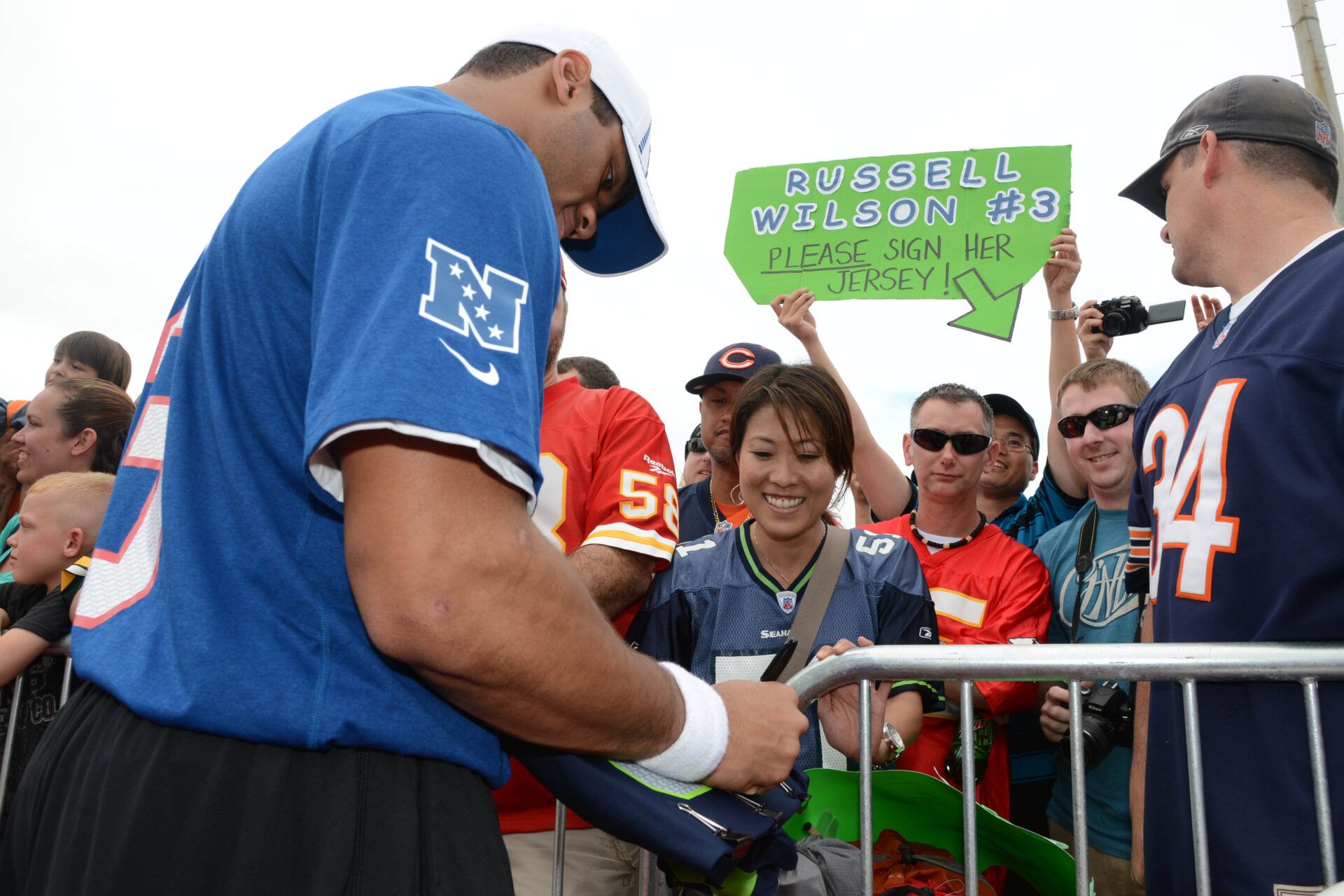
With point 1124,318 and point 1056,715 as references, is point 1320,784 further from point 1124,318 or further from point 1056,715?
point 1124,318

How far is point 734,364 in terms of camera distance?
14.7 ft

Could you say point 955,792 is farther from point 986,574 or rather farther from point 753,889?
point 986,574

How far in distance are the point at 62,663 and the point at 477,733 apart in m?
2.76

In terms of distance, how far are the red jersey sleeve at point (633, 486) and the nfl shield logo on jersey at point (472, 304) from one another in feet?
5.68

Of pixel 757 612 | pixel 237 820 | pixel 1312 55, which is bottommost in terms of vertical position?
pixel 757 612

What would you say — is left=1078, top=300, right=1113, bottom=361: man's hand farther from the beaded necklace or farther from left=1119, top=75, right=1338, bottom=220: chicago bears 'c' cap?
left=1119, top=75, right=1338, bottom=220: chicago bears 'c' cap

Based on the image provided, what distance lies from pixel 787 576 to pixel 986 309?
190 cm

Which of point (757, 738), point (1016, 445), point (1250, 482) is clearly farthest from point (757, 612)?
point (1016, 445)

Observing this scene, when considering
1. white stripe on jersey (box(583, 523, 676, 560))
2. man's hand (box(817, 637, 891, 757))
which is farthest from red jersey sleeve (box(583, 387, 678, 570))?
man's hand (box(817, 637, 891, 757))

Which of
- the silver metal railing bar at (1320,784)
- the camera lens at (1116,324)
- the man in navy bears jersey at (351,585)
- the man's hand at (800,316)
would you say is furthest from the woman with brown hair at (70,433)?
the camera lens at (1116,324)

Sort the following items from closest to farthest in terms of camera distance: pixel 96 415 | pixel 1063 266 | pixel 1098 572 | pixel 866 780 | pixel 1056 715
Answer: pixel 866 780
pixel 1056 715
pixel 1098 572
pixel 96 415
pixel 1063 266

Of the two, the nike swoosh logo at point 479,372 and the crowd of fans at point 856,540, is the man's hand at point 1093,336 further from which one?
the nike swoosh logo at point 479,372

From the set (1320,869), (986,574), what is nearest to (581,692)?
(1320,869)

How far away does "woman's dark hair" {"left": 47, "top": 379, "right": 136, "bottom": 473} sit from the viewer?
13.1ft
